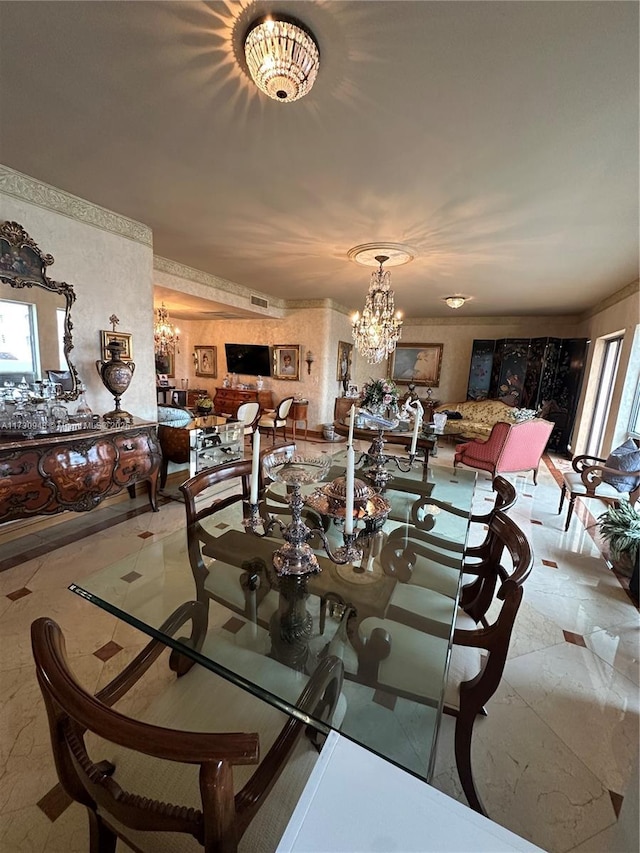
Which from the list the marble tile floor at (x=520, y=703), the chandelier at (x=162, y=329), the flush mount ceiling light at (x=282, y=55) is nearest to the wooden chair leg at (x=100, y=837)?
the marble tile floor at (x=520, y=703)

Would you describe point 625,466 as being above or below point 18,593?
above

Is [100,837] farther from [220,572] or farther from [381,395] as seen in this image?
[381,395]

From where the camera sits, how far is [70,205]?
269 centimetres

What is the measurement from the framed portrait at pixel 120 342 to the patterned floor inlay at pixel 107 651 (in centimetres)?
225

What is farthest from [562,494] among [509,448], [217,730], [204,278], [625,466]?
[204,278]

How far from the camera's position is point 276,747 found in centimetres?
86

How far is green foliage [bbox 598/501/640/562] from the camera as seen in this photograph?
2443 millimetres

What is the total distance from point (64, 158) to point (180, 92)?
1.15 meters

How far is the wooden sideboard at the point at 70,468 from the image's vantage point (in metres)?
2.14

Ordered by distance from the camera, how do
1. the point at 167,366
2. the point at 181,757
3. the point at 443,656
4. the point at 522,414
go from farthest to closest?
the point at 167,366
the point at 522,414
the point at 443,656
the point at 181,757

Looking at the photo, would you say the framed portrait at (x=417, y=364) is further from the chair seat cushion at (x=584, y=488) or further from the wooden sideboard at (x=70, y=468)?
the wooden sideboard at (x=70, y=468)

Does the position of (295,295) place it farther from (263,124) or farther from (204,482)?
(204,482)

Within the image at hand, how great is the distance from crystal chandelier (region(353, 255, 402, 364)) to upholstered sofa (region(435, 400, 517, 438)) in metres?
2.83

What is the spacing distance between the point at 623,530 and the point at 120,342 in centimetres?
436
